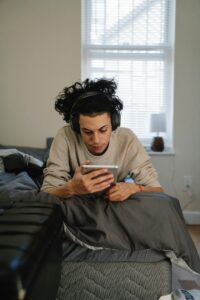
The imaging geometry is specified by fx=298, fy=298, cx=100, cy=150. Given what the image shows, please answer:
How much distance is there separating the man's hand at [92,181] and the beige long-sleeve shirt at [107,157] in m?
0.26

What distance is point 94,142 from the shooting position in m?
1.22

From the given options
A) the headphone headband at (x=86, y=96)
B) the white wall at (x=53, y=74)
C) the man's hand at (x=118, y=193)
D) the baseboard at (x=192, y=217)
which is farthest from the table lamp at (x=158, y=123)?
the man's hand at (x=118, y=193)

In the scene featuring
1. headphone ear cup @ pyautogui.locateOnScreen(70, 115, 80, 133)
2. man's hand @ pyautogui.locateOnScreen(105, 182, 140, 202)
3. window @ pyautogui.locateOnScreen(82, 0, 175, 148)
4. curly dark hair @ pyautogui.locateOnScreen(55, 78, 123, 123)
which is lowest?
man's hand @ pyautogui.locateOnScreen(105, 182, 140, 202)

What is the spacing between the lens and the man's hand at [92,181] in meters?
0.96

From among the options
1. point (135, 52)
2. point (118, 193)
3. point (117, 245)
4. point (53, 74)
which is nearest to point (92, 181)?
point (118, 193)

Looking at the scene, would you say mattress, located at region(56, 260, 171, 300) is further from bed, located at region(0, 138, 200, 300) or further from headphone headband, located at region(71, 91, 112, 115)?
headphone headband, located at region(71, 91, 112, 115)

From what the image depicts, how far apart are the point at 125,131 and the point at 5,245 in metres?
0.94

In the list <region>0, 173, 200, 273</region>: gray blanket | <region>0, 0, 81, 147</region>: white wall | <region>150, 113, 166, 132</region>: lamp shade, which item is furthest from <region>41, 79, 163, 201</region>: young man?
<region>0, 0, 81, 147</region>: white wall

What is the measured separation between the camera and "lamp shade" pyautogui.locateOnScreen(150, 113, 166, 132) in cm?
271

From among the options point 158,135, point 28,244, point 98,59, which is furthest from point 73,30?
point 28,244

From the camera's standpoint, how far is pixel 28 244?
1.77 ft

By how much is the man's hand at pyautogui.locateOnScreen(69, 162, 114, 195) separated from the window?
2.01 m

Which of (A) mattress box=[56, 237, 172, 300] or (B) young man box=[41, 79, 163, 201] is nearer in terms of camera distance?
(A) mattress box=[56, 237, 172, 300]

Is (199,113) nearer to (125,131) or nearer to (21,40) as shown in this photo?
(125,131)
